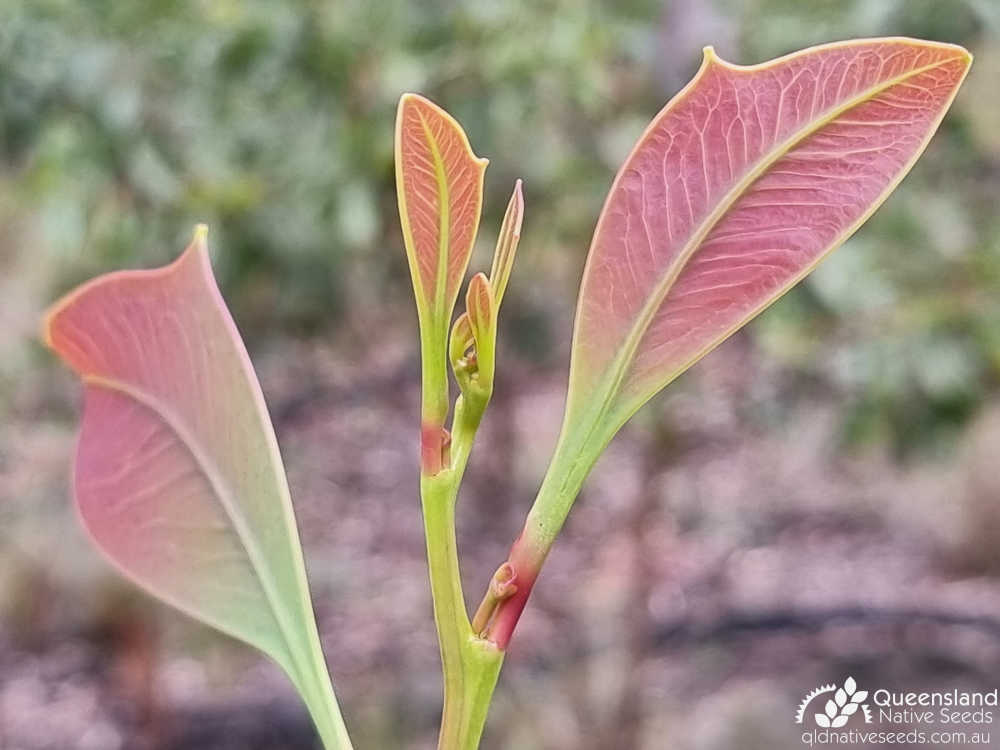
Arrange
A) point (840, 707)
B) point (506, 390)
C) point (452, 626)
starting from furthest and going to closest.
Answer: point (506, 390) → point (840, 707) → point (452, 626)

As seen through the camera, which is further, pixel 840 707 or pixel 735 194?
pixel 840 707

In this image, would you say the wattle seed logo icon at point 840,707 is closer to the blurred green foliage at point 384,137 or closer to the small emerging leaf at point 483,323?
the blurred green foliage at point 384,137

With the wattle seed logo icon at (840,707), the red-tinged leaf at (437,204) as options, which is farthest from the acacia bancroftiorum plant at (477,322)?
the wattle seed logo icon at (840,707)

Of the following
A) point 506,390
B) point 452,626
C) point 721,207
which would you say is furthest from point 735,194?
point 506,390

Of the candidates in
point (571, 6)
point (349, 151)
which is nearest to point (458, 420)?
point (349, 151)

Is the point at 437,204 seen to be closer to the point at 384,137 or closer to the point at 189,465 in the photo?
the point at 189,465

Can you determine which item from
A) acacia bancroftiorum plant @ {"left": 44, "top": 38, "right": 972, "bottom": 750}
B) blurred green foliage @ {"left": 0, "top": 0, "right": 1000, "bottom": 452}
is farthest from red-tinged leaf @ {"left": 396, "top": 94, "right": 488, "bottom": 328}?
blurred green foliage @ {"left": 0, "top": 0, "right": 1000, "bottom": 452}

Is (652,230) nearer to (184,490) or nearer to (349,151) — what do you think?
(184,490)
